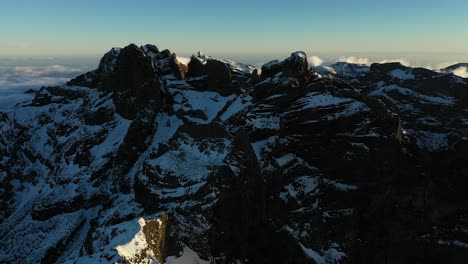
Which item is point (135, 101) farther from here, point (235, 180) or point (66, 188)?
point (235, 180)

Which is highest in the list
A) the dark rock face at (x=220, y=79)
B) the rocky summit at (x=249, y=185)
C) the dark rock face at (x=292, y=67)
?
the dark rock face at (x=292, y=67)

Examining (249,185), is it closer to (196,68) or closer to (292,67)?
(292,67)

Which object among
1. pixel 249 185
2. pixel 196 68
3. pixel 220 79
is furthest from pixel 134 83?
pixel 249 185

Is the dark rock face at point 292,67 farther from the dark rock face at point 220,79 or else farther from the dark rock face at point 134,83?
the dark rock face at point 134,83

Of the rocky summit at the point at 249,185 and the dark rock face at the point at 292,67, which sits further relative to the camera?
the dark rock face at the point at 292,67

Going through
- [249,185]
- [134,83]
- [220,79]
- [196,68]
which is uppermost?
[196,68]

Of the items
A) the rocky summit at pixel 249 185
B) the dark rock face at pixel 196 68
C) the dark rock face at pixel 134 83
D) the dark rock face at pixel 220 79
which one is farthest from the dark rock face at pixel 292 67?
the dark rock face at pixel 134 83

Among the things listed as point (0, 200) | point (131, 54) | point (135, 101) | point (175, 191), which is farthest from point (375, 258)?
point (0, 200)

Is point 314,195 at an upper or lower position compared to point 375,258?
upper
